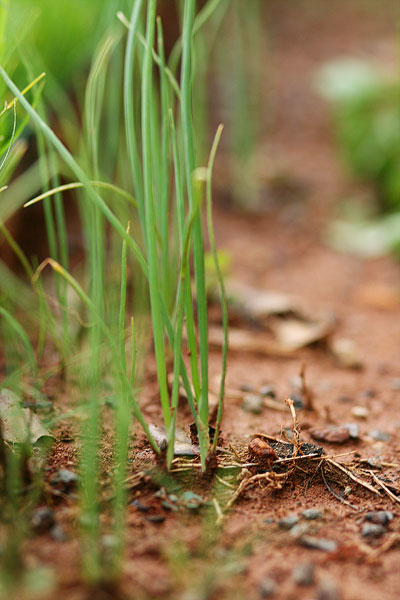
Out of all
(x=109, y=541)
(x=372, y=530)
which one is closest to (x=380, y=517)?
(x=372, y=530)

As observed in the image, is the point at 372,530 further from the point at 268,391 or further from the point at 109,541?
the point at 268,391

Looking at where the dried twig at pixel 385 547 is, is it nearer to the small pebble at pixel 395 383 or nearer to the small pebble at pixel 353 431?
the small pebble at pixel 353 431

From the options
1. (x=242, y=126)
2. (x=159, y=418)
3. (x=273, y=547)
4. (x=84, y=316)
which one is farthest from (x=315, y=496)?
(x=242, y=126)

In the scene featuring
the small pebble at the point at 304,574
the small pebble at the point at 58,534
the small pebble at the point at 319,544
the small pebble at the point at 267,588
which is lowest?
the small pebble at the point at 319,544

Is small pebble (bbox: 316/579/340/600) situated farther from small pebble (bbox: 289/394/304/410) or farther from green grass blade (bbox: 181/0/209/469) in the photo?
small pebble (bbox: 289/394/304/410)

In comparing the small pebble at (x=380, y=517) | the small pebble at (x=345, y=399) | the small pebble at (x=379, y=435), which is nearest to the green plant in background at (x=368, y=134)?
the small pebble at (x=345, y=399)

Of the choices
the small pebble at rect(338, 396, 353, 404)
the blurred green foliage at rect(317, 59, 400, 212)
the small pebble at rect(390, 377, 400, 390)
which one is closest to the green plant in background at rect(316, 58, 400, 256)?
the blurred green foliage at rect(317, 59, 400, 212)

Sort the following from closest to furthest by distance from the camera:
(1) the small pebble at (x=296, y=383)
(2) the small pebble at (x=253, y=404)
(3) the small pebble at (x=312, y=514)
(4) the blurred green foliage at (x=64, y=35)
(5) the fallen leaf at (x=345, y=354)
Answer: (3) the small pebble at (x=312, y=514)
(2) the small pebble at (x=253, y=404)
(1) the small pebble at (x=296, y=383)
(5) the fallen leaf at (x=345, y=354)
(4) the blurred green foliage at (x=64, y=35)
